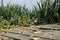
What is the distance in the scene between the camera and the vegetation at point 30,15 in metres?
6.53

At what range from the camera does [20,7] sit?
768 cm

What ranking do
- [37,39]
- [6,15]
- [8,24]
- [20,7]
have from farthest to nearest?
[20,7] < [6,15] < [8,24] < [37,39]

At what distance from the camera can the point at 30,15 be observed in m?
7.35

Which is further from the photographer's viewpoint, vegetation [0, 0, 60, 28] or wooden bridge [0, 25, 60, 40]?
vegetation [0, 0, 60, 28]

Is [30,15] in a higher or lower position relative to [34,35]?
higher

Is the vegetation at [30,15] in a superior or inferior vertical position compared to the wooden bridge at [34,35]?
superior

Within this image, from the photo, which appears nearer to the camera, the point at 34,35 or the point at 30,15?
the point at 34,35

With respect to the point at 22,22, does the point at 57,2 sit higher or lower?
higher

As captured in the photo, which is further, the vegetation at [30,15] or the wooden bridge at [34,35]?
the vegetation at [30,15]

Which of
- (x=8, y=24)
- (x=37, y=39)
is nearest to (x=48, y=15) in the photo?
(x=8, y=24)

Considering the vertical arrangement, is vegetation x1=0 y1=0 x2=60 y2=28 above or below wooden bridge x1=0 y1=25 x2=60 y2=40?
above

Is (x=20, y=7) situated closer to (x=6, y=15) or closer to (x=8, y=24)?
(x=6, y=15)

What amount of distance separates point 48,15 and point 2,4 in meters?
2.00

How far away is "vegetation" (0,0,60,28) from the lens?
6531mm
